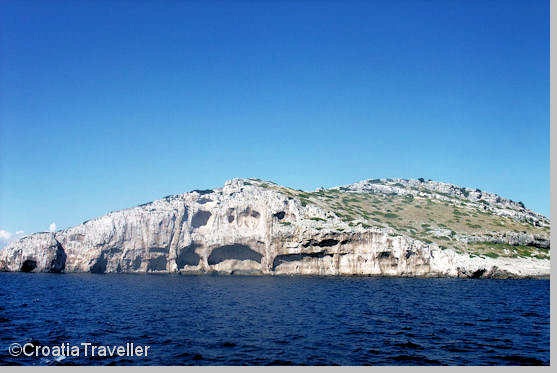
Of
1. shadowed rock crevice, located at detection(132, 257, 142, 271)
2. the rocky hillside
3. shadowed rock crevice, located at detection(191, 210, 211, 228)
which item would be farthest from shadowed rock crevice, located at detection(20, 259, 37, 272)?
shadowed rock crevice, located at detection(191, 210, 211, 228)

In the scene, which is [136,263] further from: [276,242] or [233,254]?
[276,242]

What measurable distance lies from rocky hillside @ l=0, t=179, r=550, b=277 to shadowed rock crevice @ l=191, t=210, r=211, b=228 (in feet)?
1.13

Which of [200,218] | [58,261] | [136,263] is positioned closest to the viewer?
[58,261]

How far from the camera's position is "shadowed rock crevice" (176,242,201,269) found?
122375 mm

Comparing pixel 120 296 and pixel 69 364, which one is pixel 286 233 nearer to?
pixel 120 296

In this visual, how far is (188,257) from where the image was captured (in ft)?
411

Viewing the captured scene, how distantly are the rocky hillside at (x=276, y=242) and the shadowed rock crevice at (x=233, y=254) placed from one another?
323mm

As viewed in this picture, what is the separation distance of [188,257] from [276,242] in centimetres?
3400

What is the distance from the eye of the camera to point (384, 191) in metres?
190

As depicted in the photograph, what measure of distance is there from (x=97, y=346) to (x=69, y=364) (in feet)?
13.5

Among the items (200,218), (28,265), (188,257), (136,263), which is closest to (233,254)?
(188,257)

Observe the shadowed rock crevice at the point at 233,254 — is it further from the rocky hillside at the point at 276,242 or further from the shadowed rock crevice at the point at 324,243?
the shadowed rock crevice at the point at 324,243

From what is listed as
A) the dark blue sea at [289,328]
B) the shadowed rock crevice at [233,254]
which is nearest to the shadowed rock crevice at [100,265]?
the shadowed rock crevice at [233,254]

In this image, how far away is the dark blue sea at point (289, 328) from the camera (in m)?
24.5
